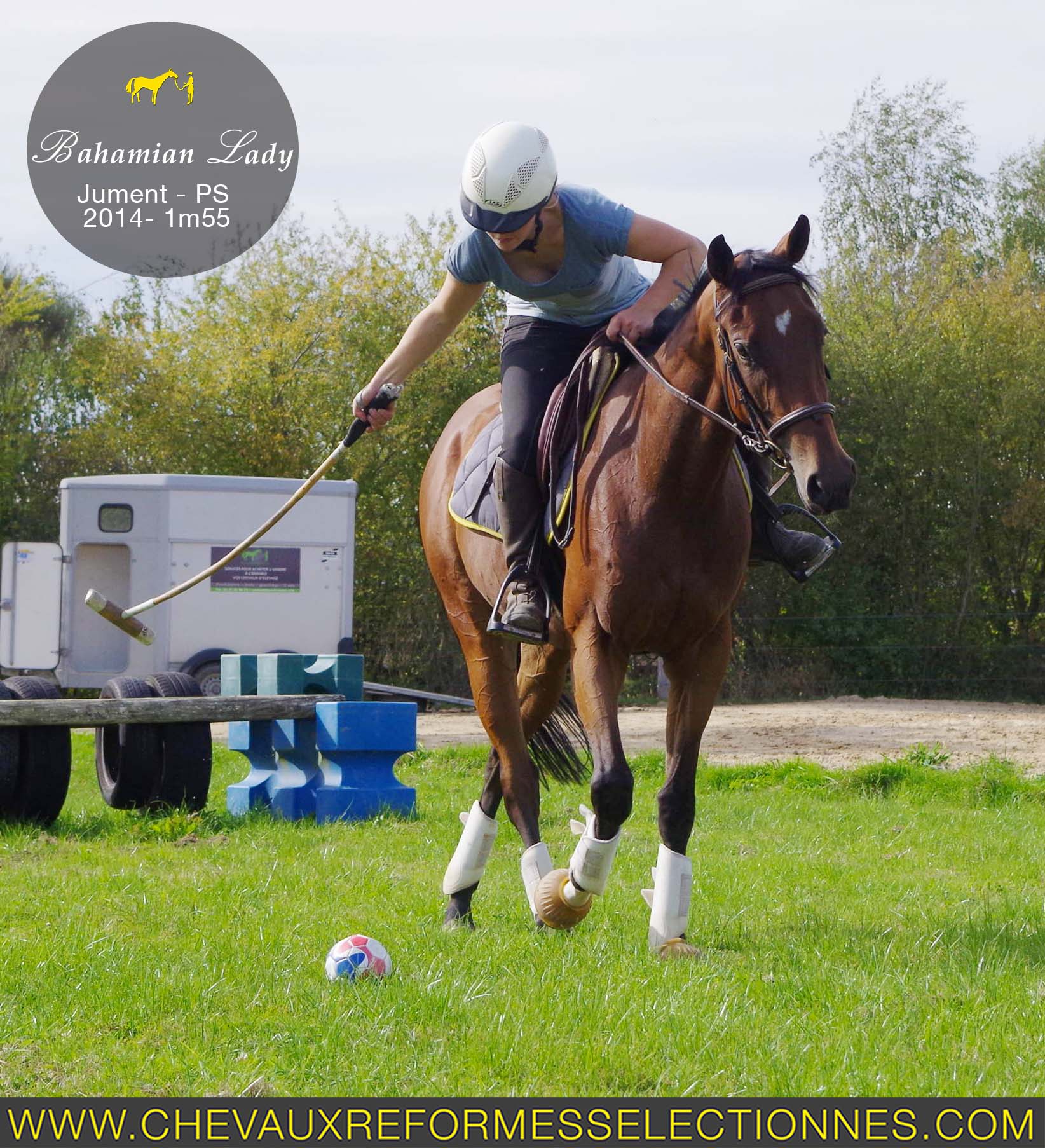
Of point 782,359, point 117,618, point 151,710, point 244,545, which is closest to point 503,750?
point 782,359

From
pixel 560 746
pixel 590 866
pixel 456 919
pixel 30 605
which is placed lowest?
pixel 456 919

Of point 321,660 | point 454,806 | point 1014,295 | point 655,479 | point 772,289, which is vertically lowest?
point 454,806

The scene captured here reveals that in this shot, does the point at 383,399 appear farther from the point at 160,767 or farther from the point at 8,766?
the point at 160,767

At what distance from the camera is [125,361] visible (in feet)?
76.9

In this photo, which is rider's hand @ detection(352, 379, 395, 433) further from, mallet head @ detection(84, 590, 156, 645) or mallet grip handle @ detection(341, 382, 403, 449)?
mallet head @ detection(84, 590, 156, 645)

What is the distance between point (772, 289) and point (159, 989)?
9.71 feet

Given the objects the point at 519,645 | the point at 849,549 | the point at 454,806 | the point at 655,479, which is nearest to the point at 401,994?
the point at 655,479

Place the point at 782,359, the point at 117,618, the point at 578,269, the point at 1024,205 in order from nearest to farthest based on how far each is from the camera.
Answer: the point at 782,359 < the point at 578,269 < the point at 117,618 < the point at 1024,205

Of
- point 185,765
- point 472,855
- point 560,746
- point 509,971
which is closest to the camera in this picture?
point 509,971

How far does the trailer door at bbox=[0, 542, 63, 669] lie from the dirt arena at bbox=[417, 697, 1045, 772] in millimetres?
4924

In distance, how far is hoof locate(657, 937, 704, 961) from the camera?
4.76 metres

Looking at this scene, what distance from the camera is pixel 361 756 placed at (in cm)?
902

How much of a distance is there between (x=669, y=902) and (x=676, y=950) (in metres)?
0.20
